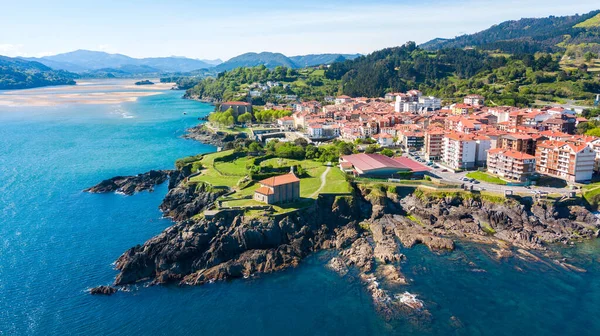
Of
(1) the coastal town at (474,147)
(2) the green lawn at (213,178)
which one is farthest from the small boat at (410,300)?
(2) the green lawn at (213,178)

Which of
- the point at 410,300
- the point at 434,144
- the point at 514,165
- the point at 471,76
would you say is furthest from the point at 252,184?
the point at 471,76

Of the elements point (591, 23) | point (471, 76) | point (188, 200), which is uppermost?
point (591, 23)

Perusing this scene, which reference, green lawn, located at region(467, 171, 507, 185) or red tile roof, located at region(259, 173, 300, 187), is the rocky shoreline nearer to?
red tile roof, located at region(259, 173, 300, 187)

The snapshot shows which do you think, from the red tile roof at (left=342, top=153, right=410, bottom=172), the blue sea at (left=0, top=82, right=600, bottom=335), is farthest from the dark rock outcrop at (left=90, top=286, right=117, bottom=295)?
the red tile roof at (left=342, top=153, right=410, bottom=172)

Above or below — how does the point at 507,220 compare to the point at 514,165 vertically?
below

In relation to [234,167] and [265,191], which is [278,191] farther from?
[234,167]

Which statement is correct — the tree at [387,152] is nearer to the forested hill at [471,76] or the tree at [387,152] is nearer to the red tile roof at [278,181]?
the red tile roof at [278,181]

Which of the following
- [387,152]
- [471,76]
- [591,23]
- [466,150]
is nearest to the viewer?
[466,150]
